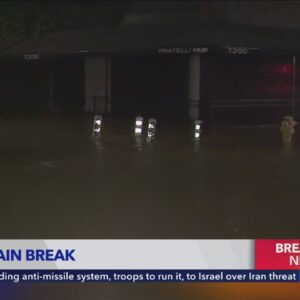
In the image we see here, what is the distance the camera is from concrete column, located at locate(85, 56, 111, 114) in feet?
61.7

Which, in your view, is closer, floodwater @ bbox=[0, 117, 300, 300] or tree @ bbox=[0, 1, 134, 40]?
floodwater @ bbox=[0, 117, 300, 300]

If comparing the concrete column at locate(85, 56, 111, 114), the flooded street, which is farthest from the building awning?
the concrete column at locate(85, 56, 111, 114)

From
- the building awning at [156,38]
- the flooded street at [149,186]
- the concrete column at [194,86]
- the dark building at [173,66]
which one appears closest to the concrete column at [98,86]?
the dark building at [173,66]

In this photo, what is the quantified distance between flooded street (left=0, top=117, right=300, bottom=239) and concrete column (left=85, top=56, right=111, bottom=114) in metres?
5.79

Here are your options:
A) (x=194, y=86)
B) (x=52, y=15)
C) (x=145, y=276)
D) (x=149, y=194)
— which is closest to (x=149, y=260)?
(x=145, y=276)

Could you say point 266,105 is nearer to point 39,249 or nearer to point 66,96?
point 66,96

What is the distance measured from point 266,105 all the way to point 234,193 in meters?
5.24

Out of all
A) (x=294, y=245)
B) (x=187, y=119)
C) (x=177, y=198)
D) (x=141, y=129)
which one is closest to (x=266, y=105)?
(x=141, y=129)

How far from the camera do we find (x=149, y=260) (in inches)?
151

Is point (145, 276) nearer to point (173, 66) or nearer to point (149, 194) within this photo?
point (149, 194)

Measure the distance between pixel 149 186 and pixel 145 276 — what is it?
3842 mm

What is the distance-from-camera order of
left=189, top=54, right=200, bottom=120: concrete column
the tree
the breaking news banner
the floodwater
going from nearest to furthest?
the breaking news banner
the floodwater
the tree
left=189, top=54, right=200, bottom=120: concrete column

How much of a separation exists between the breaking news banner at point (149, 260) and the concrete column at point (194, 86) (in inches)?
494

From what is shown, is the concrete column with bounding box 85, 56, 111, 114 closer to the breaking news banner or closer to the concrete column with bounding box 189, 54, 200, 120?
the concrete column with bounding box 189, 54, 200, 120
